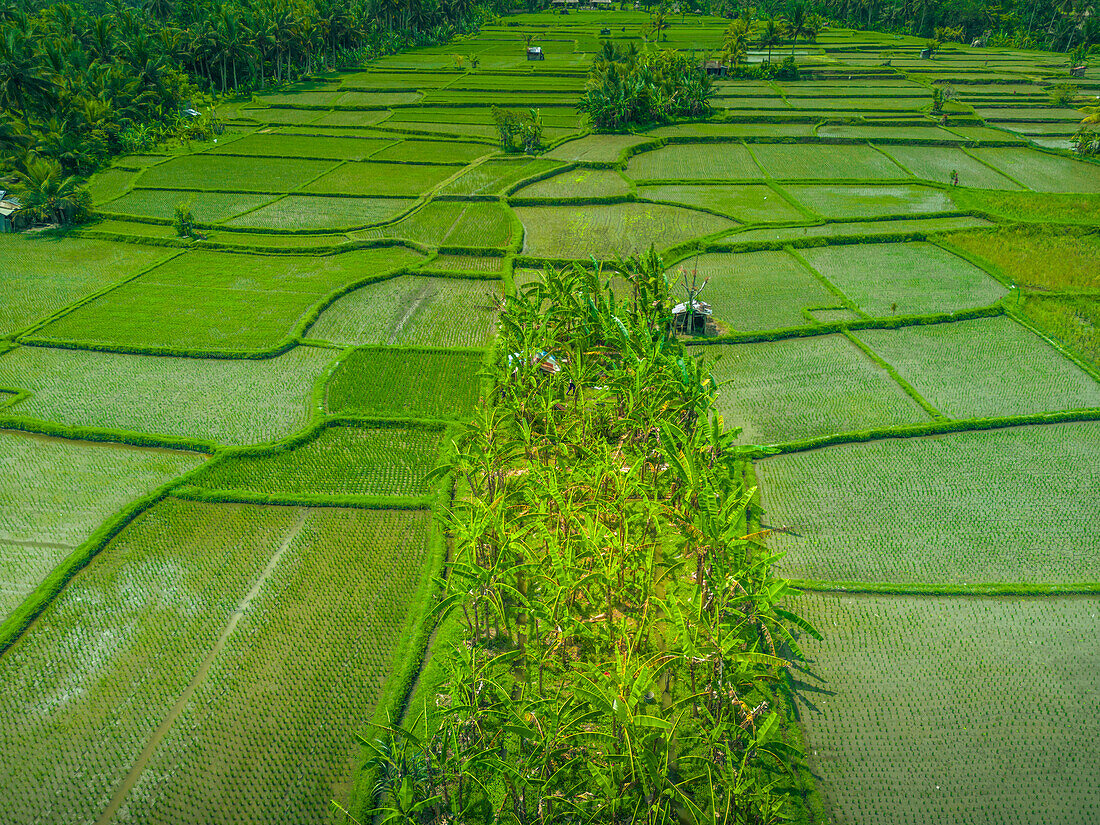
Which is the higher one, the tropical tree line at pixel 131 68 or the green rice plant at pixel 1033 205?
the tropical tree line at pixel 131 68

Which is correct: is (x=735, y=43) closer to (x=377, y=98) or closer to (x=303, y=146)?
(x=377, y=98)

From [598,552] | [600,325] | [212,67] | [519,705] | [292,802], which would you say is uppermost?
[212,67]

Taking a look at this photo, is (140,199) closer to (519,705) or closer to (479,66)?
(519,705)

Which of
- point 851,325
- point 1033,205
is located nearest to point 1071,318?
point 851,325

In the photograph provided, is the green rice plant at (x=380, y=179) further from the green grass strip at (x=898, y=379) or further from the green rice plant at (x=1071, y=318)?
the green rice plant at (x=1071, y=318)

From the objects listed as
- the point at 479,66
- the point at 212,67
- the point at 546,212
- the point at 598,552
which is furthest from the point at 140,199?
the point at 479,66

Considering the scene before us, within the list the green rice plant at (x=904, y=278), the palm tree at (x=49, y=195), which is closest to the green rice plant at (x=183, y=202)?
the palm tree at (x=49, y=195)

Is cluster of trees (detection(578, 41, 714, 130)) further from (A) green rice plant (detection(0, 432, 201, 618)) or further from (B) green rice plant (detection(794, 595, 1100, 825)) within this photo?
(B) green rice plant (detection(794, 595, 1100, 825))
